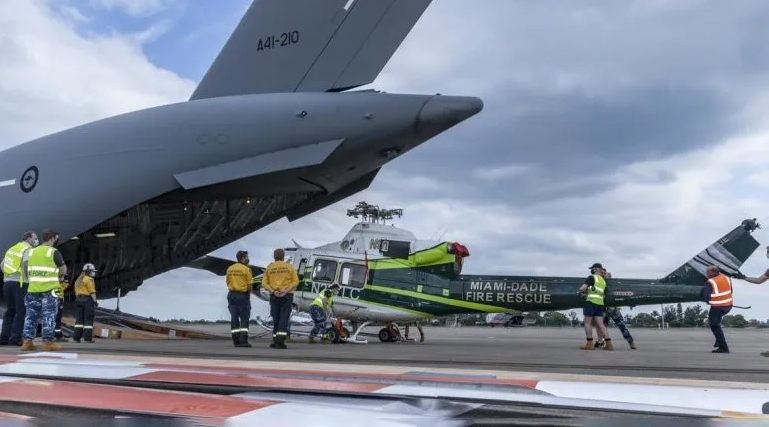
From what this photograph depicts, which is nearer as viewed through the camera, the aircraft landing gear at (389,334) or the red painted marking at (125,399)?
the red painted marking at (125,399)

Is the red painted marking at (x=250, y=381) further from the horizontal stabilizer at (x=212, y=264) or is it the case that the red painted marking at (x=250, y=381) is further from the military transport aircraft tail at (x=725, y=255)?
the horizontal stabilizer at (x=212, y=264)

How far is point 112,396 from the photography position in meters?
2.94

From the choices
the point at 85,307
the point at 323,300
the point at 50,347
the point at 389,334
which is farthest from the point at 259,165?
the point at 389,334

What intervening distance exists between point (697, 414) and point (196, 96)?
1021 cm

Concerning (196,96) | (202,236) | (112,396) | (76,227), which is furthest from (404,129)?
(202,236)

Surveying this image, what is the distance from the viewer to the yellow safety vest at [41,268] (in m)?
8.26

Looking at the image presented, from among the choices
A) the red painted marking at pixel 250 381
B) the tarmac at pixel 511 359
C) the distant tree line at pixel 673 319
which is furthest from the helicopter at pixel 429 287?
the distant tree line at pixel 673 319

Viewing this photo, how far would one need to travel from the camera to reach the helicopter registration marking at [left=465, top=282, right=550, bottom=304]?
48.5 feet

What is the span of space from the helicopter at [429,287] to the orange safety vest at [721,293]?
3.77m

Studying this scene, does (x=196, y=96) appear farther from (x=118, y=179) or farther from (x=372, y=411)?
(x=372, y=411)

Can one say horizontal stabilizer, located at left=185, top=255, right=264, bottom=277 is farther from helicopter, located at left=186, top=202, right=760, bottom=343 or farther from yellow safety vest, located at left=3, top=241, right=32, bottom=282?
yellow safety vest, located at left=3, top=241, right=32, bottom=282

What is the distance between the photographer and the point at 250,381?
3430mm

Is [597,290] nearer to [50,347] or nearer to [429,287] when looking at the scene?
[429,287]

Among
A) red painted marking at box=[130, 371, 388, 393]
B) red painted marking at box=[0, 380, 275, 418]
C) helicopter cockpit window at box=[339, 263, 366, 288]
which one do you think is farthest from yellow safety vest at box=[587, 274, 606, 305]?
red painted marking at box=[0, 380, 275, 418]
